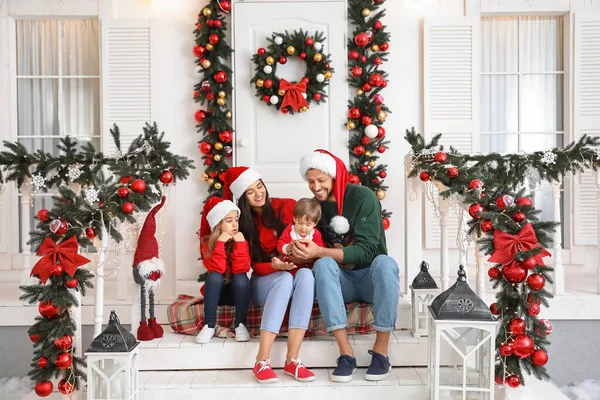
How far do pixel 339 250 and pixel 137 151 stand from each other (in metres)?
1.14

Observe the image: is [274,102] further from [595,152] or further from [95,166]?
[595,152]

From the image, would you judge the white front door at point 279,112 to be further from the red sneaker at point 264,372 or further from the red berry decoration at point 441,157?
the red sneaker at point 264,372

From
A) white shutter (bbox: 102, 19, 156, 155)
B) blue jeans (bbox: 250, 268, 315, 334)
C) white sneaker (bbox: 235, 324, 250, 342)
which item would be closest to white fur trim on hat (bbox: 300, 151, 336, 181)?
blue jeans (bbox: 250, 268, 315, 334)

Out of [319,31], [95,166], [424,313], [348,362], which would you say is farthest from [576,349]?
[95,166]

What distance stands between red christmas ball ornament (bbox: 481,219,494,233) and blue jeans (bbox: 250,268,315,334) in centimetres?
82

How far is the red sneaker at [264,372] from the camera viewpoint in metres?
Result: 2.81

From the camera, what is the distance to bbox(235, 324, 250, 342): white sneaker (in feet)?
10.2

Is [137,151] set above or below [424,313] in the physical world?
above

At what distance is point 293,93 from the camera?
4.48 meters

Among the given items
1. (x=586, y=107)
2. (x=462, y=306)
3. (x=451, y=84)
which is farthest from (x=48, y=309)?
(x=586, y=107)

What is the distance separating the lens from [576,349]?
3.94 meters

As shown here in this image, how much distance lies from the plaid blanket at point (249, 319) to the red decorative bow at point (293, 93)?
5.68 ft

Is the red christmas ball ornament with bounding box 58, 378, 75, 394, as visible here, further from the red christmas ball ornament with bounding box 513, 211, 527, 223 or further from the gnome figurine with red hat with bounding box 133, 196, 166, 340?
the red christmas ball ornament with bounding box 513, 211, 527, 223

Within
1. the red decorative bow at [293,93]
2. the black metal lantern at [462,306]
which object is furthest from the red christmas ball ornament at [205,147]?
the black metal lantern at [462,306]
